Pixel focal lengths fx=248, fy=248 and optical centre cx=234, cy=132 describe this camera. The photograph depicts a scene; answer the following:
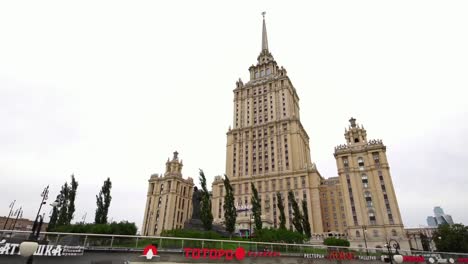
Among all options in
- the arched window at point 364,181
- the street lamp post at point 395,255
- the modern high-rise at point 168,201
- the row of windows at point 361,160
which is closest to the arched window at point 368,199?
the arched window at point 364,181

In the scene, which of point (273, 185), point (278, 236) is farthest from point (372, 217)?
point (278, 236)

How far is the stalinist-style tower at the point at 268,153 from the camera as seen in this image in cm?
7675

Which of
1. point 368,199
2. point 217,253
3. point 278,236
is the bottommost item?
point 217,253

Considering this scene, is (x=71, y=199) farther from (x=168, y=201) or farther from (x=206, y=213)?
(x=168, y=201)

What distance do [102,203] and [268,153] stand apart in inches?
2159

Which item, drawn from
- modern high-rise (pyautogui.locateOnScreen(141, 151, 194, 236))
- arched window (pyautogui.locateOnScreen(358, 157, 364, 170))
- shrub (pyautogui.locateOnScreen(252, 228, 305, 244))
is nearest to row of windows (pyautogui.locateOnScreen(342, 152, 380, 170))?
arched window (pyautogui.locateOnScreen(358, 157, 364, 170))

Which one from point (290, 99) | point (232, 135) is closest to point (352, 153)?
point (290, 99)

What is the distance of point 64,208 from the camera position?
51656 millimetres

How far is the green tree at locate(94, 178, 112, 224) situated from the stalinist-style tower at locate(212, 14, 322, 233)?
30978 mm

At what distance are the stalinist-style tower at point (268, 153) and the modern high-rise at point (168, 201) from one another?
14569mm

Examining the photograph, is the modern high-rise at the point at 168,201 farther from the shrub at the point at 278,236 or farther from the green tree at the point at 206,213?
the shrub at the point at 278,236

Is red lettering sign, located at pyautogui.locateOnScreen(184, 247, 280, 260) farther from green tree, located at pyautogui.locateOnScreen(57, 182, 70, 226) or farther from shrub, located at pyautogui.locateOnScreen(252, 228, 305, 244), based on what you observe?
green tree, located at pyautogui.locateOnScreen(57, 182, 70, 226)

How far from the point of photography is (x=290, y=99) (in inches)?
3996

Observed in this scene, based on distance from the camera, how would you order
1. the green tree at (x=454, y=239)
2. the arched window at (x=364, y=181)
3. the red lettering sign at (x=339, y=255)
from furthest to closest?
the arched window at (x=364, y=181) → the green tree at (x=454, y=239) → the red lettering sign at (x=339, y=255)
